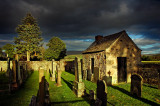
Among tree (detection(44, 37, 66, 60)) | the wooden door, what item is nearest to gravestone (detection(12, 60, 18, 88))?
the wooden door

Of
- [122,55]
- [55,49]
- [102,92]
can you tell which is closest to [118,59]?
[122,55]

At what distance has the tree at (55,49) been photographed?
36088 mm

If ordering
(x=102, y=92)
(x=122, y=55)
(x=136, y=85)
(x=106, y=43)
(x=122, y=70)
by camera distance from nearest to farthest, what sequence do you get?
(x=102, y=92) < (x=136, y=85) < (x=122, y=55) < (x=122, y=70) < (x=106, y=43)

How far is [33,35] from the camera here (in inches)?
1115

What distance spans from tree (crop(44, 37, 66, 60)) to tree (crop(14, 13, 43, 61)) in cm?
698

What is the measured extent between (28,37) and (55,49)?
37.8 feet

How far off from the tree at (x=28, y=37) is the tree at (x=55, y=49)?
6.98 metres

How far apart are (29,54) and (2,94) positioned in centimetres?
2138

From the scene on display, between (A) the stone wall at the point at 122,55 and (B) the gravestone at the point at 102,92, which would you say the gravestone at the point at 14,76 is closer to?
(B) the gravestone at the point at 102,92

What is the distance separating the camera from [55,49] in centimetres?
3784

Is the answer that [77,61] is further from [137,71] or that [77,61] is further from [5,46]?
[5,46]

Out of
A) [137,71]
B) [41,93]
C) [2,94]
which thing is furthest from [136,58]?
[2,94]

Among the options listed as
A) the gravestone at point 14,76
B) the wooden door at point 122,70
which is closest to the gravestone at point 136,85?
the wooden door at point 122,70

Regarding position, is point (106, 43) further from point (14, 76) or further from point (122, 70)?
point (14, 76)
